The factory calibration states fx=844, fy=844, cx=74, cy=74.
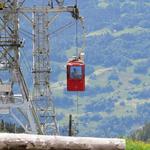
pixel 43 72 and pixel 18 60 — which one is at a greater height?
pixel 18 60

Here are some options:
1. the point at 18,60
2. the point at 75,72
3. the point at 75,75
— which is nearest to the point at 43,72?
the point at 75,75

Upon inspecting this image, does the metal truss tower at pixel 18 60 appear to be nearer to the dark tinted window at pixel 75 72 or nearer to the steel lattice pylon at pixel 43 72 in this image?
the steel lattice pylon at pixel 43 72

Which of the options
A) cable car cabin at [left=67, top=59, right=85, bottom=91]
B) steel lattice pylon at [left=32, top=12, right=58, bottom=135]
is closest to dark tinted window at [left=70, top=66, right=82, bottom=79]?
cable car cabin at [left=67, top=59, right=85, bottom=91]

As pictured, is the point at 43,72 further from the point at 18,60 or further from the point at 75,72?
the point at 18,60

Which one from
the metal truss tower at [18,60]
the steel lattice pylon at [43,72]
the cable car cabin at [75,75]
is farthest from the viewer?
the steel lattice pylon at [43,72]

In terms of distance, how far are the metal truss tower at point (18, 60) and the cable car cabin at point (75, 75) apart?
1.89 meters

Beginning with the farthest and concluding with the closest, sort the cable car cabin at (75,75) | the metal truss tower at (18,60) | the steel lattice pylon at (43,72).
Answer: the steel lattice pylon at (43,72), the cable car cabin at (75,75), the metal truss tower at (18,60)

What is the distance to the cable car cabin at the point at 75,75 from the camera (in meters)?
39.6

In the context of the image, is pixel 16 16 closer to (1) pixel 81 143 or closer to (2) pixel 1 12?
(2) pixel 1 12

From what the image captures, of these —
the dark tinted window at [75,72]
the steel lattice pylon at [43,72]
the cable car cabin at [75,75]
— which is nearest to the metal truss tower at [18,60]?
the steel lattice pylon at [43,72]

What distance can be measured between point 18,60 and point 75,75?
3.18 meters

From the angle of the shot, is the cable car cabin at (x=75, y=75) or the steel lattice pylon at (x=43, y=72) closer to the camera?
the cable car cabin at (x=75, y=75)

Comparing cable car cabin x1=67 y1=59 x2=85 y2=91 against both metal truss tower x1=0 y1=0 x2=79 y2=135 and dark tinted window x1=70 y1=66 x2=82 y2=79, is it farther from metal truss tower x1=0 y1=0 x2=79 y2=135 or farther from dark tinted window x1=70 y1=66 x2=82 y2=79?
metal truss tower x1=0 y1=0 x2=79 y2=135

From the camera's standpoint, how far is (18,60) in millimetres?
38906
